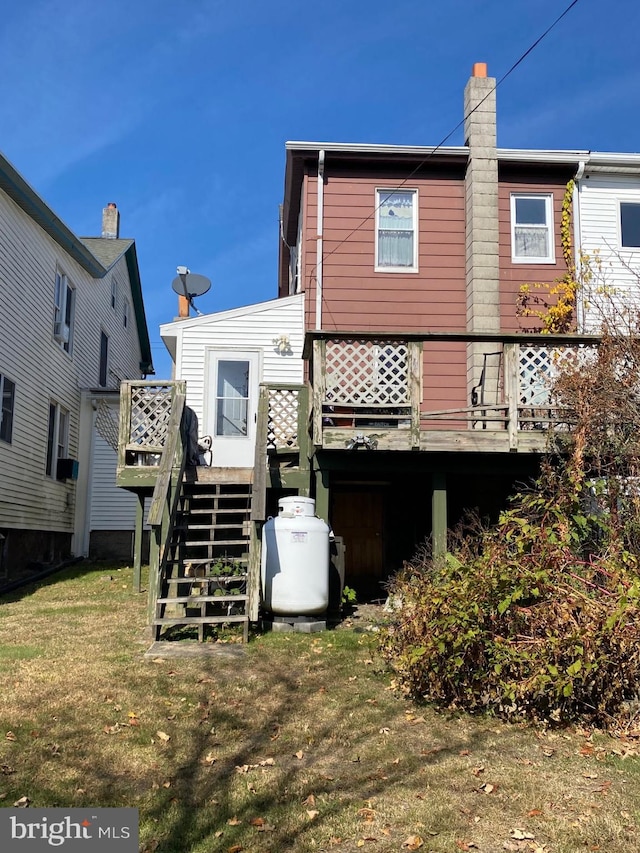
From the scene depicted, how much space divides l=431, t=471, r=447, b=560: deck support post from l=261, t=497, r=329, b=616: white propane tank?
4.79 feet

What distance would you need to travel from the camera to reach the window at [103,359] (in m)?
19.6

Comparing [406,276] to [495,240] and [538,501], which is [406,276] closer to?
[495,240]

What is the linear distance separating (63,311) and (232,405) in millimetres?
5425

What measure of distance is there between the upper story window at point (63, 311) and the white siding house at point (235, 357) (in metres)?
3.80

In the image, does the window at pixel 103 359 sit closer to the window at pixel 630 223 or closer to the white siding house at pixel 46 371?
the white siding house at pixel 46 371

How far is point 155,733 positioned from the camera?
15.8ft

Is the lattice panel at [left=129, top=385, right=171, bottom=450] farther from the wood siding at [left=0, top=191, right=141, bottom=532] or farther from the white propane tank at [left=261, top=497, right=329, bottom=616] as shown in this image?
the wood siding at [left=0, top=191, right=141, bottom=532]

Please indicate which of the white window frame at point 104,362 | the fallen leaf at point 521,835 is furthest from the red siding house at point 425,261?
the fallen leaf at point 521,835

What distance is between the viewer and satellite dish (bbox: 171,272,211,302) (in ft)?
50.2

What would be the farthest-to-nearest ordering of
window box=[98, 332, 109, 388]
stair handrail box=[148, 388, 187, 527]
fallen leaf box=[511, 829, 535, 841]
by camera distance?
window box=[98, 332, 109, 388]
stair handrail box=[148, 388, 187, 527]
fallen leaf box=[511, 829, 535, 841]

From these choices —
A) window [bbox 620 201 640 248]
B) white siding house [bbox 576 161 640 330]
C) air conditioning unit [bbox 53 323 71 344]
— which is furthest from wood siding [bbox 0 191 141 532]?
window [bbox 620 201 640 248]

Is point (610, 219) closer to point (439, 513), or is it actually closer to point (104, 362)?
point (439, 513)

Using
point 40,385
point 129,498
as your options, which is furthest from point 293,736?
point 129,498

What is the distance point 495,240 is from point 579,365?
15.4ft
